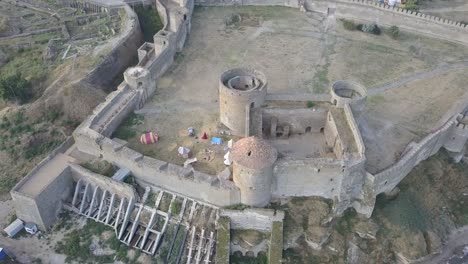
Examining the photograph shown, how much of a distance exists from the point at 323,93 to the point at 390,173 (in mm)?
11319

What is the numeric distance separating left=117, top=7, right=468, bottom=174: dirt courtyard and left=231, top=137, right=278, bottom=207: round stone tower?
3405 mm

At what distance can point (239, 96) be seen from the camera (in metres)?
37.0

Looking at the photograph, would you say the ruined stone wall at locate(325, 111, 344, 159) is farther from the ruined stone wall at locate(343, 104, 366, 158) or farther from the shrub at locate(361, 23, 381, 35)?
the shrub at locate(361, 23, 381, 35)

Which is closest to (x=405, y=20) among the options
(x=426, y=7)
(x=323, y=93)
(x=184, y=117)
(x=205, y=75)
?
(x=426, y=7)

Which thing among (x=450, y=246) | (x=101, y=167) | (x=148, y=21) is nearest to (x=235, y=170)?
(x=101, y=167)

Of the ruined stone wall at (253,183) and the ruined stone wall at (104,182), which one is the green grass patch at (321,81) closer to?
the ruined stone wall at (253,183)

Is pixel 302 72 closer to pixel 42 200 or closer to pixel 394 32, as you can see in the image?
pixel 394 32

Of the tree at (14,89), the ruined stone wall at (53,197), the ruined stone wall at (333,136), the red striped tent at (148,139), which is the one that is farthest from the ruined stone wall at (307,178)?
the tree at (14,89)

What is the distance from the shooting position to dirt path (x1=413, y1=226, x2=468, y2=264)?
3612 centimetres

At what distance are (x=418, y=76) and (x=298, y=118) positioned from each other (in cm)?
1660

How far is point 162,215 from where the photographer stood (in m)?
35.5

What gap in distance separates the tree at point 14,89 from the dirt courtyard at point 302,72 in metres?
12.4

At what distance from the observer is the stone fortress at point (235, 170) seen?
110 feet

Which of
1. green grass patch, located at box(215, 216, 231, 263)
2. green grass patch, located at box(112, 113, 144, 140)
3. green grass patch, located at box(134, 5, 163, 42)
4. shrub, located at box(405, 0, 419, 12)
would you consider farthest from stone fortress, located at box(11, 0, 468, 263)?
shrub, located at box(405, 0, 419, 12)
